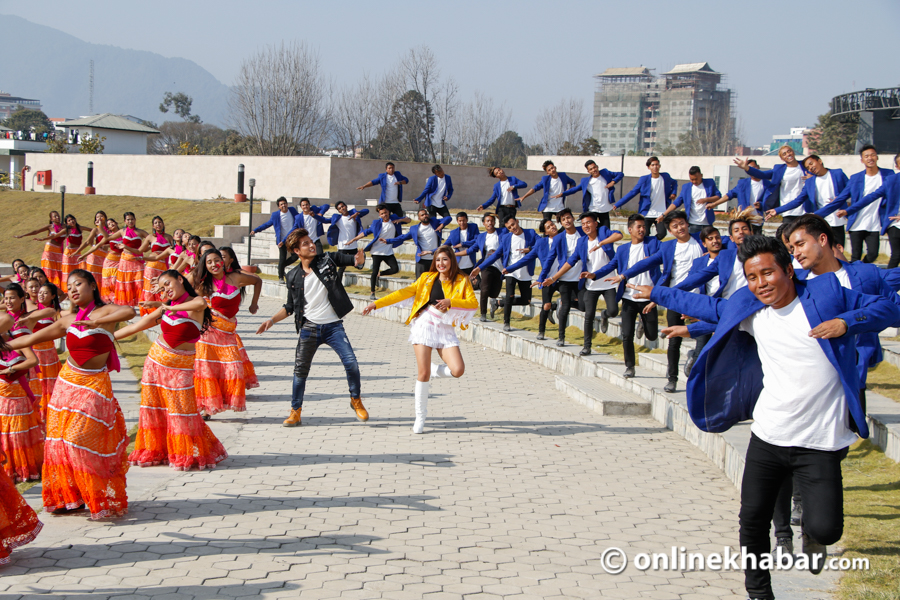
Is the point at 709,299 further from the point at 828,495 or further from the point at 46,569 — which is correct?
the point at 46,569

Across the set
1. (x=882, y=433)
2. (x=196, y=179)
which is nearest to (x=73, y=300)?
(x=882, y=433)

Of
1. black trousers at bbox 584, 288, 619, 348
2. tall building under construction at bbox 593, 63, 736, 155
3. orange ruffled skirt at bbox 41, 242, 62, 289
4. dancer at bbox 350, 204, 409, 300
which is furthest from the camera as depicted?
tall building under construction at bbox 593, 63, 736, 155

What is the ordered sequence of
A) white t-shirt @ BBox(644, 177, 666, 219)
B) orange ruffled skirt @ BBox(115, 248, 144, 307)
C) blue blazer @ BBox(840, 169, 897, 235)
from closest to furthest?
1. blue blazer @ BBox(840, 169, 897, 235)
2. white t-shirt @ BBox(644, 177, 666, 219)
3. orange ruffled skirt @ BBox(115, 248, 144, 307)

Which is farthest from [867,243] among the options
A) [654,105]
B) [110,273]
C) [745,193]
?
[654,105]

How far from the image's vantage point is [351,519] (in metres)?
5.42

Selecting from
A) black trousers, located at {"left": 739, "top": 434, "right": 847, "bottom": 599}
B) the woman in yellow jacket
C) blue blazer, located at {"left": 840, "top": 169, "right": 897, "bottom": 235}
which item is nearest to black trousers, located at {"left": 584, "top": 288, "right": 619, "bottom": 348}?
the woman in yellow jacket

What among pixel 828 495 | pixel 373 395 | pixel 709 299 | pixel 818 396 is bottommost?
pixel 373 395

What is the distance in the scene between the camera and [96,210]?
1251 inches

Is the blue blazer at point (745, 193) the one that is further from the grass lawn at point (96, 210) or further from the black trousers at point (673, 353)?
the grass lawn at point (96, 210)

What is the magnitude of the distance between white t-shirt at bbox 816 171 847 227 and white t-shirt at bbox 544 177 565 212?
17.9ft

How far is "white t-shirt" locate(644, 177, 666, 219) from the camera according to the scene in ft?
43.1

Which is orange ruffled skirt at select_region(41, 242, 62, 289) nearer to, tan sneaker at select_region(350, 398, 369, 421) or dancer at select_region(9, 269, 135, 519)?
tan sneaker at select_region(350, 398, 369, 421)

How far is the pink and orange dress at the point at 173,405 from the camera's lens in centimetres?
655

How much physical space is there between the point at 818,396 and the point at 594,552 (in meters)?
1.89
